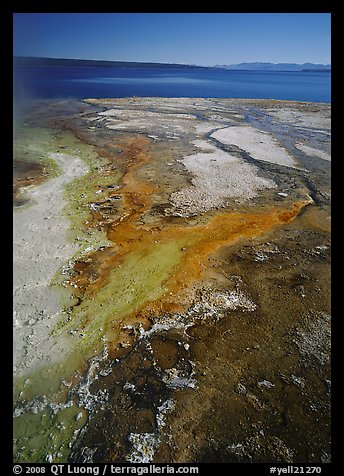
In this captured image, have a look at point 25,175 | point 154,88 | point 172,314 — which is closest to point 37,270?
point 172,314

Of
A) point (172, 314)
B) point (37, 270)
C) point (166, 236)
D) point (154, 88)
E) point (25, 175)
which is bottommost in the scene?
point (172, 314)

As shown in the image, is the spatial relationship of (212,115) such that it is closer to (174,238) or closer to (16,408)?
(174,238)

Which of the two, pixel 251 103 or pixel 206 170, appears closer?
pixel 206 170

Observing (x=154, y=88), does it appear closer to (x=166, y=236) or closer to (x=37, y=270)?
(x=166, y=236)

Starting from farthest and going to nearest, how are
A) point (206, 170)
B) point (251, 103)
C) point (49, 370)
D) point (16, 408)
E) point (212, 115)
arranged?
1. point (251, 103)
2. point (212, 115)
3. point (206, 170)
4. point (49, 370)
5. point (16, 408)

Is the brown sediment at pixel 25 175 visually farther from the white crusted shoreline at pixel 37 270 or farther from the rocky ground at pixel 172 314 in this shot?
the white crusted shoreline at pixel 37 270

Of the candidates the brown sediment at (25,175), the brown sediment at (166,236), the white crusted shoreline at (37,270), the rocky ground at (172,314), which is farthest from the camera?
the brown sediment at (25,175)

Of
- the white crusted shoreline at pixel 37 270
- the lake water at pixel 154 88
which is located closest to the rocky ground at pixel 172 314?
the white crusted shoreline at pixel 37 270

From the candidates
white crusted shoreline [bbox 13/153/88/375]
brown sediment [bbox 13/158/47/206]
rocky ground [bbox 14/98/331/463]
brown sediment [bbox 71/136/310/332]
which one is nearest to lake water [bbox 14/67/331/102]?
brown sediment [bbox 13/158/47/206]
